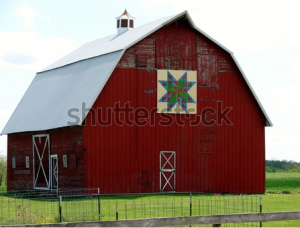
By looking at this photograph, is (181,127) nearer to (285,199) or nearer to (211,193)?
(211,193)

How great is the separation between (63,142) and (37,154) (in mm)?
4119

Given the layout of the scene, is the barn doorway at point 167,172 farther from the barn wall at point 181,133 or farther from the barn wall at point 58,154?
the barn wall at point 58,154

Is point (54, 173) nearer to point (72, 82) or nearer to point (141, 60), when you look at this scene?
point (72, 82)

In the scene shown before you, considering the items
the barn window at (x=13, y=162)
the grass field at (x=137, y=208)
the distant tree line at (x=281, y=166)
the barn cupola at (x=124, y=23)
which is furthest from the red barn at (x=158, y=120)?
the distant tree line at (x=281, y=166)

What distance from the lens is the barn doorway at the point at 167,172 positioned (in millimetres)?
35125

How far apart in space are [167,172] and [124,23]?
35.4ft

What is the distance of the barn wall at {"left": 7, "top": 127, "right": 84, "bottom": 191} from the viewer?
34375mm

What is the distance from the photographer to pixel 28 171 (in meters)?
41.2

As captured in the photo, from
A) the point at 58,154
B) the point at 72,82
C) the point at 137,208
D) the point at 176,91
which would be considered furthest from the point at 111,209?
the point at 72,82

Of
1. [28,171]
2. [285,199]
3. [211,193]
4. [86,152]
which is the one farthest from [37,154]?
[285,199]

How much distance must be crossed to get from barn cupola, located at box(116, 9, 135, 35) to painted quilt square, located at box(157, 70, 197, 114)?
785cm

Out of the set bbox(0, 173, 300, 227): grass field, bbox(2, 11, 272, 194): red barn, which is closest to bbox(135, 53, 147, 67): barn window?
bbox(2, 11, 272, 194): red barn

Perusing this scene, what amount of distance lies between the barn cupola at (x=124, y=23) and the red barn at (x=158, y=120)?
3.62 m

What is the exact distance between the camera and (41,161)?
128 ft
